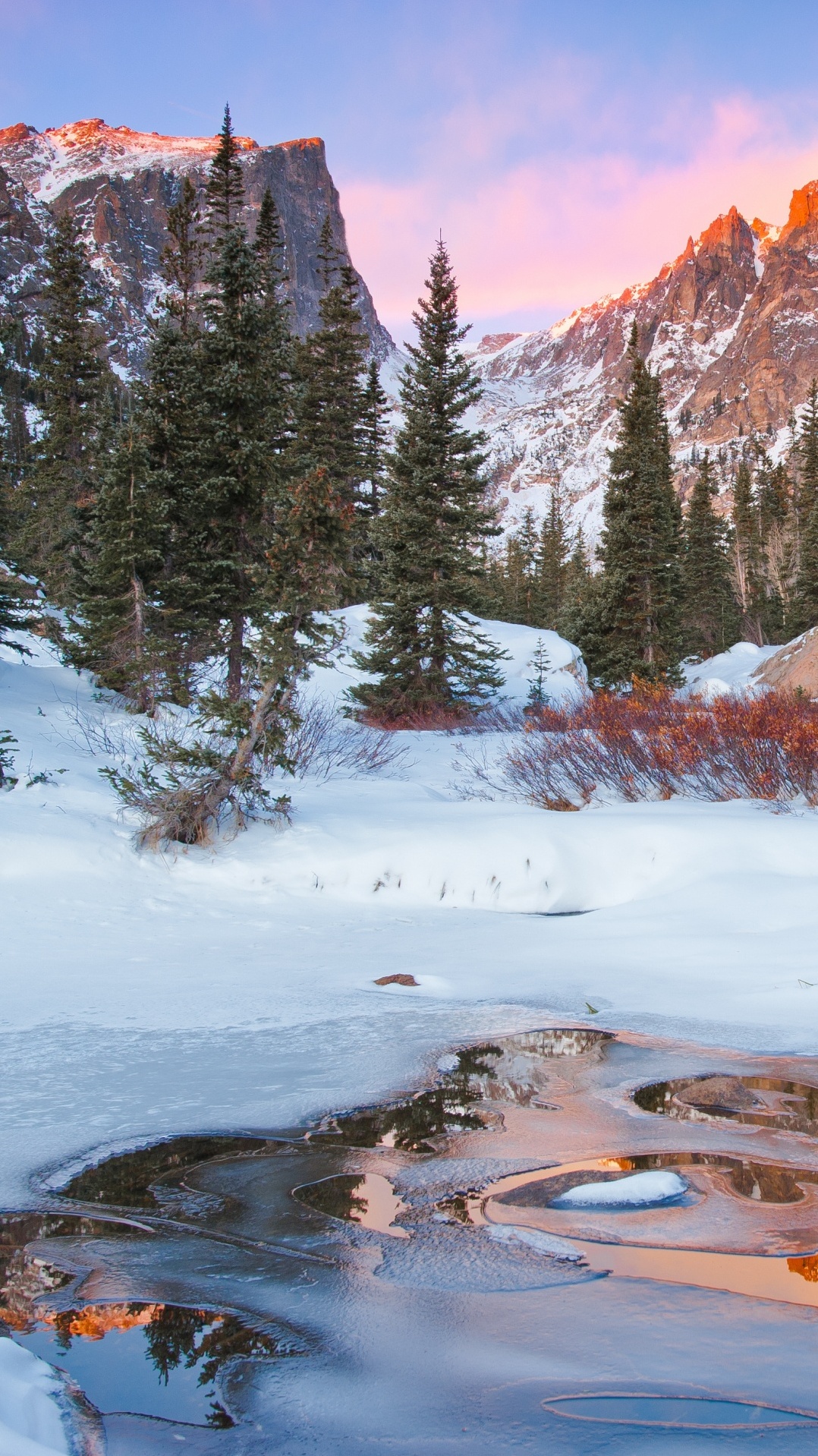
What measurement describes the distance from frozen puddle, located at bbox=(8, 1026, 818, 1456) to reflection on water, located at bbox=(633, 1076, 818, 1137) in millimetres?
18

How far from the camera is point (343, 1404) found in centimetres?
192

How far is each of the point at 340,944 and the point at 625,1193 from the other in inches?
157

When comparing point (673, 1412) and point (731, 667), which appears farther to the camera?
point (731, 667)

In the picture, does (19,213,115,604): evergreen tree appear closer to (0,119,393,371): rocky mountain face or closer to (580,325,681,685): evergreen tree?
(580,325,681,685): evergreen tree

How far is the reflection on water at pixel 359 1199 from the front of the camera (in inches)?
111

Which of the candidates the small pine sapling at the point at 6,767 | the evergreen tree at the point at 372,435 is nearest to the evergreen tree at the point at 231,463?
the small pine sapling at the point at 6,767

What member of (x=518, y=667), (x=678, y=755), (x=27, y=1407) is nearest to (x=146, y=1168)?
(x=27, y=1407)

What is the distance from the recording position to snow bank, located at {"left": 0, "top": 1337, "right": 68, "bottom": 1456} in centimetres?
161

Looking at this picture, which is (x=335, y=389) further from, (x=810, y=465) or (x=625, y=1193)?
(x=625, y=1193)

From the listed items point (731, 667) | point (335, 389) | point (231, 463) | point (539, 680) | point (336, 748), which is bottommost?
point (336, 748)

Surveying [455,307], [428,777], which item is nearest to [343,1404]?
[428,777]

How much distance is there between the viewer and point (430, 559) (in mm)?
20125

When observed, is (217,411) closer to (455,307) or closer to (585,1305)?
(455,307)

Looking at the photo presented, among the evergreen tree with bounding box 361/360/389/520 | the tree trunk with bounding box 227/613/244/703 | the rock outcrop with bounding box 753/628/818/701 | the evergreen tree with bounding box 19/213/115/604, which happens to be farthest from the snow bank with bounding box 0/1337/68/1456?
the evergreen tree with bounding box 361/360/389/520
